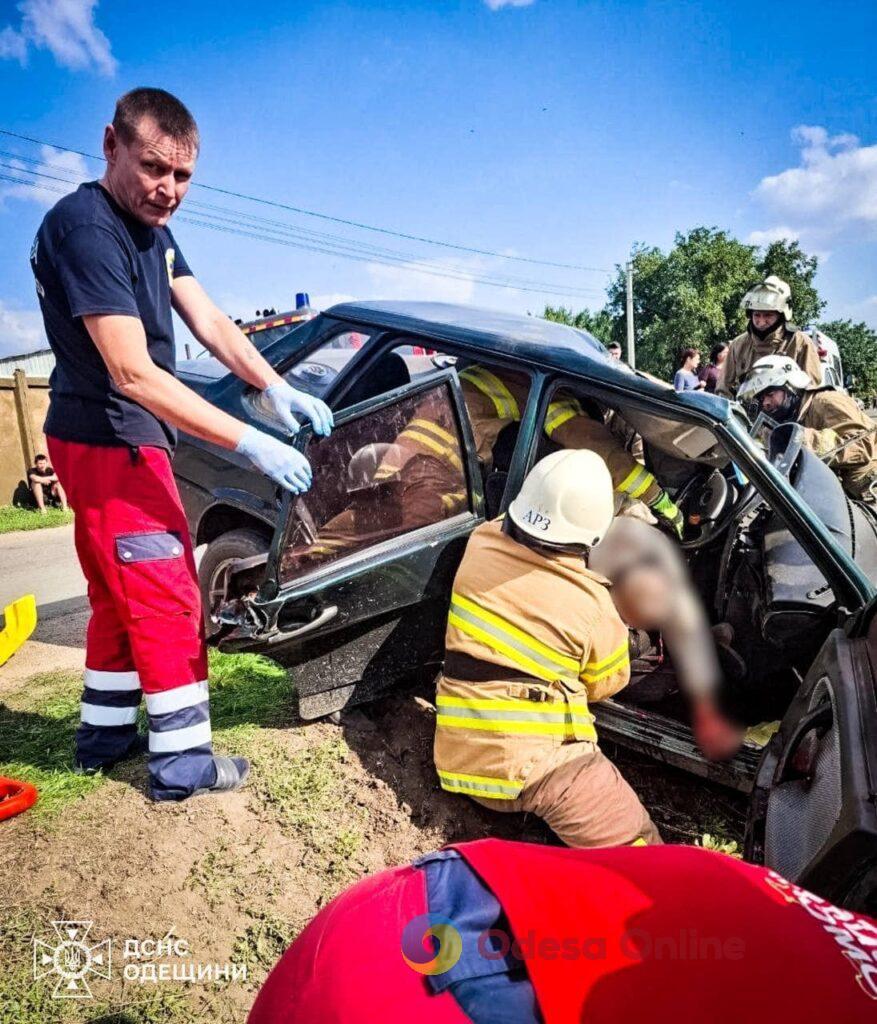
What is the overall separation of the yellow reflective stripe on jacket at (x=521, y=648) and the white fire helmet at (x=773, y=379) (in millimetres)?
2537

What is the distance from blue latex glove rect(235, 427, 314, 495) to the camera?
2.11 m

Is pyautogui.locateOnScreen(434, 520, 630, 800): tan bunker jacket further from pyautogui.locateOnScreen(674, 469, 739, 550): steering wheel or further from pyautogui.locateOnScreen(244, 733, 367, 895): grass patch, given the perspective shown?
pyautogui.locateOnScreen(674, 469, 739, 550): steering wheel

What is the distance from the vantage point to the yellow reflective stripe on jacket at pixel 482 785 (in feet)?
6.66

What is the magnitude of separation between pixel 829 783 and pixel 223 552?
258 centimetres

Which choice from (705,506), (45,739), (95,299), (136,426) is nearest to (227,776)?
(45,739)

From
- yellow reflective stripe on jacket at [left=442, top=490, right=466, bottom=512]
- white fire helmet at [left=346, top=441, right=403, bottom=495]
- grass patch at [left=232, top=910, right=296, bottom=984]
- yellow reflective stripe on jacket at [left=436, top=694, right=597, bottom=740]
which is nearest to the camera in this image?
grass patch at [left=232, top=910, right=296, bottom=984]

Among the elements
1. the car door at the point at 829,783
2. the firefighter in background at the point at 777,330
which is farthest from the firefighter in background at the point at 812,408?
the car door at the point at 829,783

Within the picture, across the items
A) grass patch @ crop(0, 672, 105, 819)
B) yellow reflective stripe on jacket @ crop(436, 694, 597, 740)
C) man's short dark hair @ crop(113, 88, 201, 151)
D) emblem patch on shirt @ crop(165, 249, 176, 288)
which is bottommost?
grass patch @ crop(0, 672, 105, 819)

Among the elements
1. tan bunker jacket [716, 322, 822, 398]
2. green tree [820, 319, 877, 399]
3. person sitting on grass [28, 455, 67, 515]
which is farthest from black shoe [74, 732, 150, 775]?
green tree [820, 319, 877, 399]

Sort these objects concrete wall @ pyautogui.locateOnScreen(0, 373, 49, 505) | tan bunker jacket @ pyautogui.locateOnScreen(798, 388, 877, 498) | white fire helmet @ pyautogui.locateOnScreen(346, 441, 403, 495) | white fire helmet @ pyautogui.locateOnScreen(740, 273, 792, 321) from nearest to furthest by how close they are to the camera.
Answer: white fire helmet @ pyautogui.locateOnScreen(346, 441, 403, 495) < tan bunker jacket @ pyautogui.locateOnScreen(798, 388, 877, 498) < white fire helmet @ pyautogui.locateOnScreen(740, 273, 792, 321) < concrete wall @ pyautogui.locateOnScreen(0, 373, 49, 505)

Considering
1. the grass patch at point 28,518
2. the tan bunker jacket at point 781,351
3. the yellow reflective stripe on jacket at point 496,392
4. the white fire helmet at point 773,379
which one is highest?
the tan bunker jacket at point 781,351

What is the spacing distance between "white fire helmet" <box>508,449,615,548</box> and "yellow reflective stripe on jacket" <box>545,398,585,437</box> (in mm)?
486

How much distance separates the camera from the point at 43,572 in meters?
6.06

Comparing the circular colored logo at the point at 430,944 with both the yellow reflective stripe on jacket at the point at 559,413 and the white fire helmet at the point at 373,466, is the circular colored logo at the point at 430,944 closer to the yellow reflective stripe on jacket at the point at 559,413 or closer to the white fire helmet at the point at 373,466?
the white fire helmet at the point at 373,466
